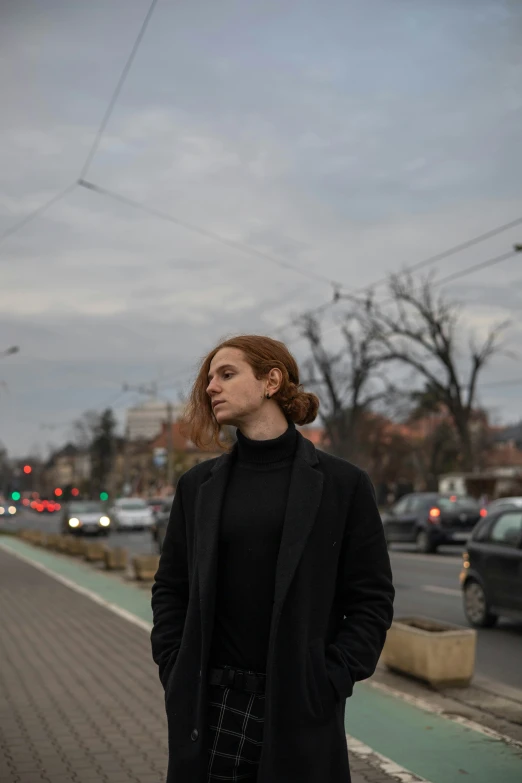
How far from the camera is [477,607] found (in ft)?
42.5

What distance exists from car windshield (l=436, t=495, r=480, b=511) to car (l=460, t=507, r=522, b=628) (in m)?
→ 14.8

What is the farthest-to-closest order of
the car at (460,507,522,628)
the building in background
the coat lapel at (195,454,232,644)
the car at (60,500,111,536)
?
the building in background
the car at (60,500,111,536)
the car at (460,507,522,628)
the coat lapel at (195,454,232,644)

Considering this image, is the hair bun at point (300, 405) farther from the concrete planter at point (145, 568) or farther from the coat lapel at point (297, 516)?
the concrete planter at point (145, 568)

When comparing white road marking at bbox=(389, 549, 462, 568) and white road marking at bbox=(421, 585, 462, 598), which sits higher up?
white road marking at bbox=(389, 549, 462, 568)

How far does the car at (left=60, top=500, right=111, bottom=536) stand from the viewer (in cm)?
4647

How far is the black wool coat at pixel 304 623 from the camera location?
2.82 meters

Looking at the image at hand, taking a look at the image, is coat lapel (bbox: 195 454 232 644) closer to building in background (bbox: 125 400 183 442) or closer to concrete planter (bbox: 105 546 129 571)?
concrete planter (bbox: 105 546 129 571)

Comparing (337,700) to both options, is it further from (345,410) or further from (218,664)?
(345,410)

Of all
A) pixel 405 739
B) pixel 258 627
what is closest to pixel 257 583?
pixel 258 627

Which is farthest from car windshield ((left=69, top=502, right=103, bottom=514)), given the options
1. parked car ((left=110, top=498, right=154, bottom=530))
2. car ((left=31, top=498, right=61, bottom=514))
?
car ((left=31, top=498, right=61, bottom=514))

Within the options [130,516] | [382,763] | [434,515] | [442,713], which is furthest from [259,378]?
[130,516]

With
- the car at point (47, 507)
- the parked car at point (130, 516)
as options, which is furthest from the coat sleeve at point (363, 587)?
the car at point (47, 507)

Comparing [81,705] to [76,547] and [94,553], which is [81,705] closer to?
[94,553]

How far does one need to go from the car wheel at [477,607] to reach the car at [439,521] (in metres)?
14.4
